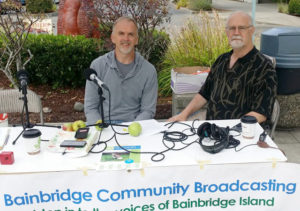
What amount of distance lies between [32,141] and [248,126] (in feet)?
4.77

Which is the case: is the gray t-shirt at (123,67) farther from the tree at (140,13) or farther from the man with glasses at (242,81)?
the tree at (140,13)

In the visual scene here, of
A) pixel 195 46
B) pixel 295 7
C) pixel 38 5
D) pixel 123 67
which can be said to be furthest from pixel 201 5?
pixel 123 67

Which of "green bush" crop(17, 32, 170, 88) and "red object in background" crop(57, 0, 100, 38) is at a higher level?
"red object in background" crop(57, 0, 100, 38)

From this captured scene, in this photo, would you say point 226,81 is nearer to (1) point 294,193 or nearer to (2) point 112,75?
(2) point 112,75

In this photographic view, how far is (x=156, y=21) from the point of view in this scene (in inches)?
228

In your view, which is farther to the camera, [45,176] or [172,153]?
[172,153]

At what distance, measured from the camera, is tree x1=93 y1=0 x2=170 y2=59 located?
5.54 meters

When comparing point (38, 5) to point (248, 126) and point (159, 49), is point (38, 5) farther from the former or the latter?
point (248, 126)

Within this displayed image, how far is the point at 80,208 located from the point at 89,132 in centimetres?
59

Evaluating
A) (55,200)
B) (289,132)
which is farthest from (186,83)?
(55,200)

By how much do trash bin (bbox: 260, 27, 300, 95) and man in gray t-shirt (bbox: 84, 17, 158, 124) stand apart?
1780mm

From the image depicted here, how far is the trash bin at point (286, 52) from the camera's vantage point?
4.12 metres

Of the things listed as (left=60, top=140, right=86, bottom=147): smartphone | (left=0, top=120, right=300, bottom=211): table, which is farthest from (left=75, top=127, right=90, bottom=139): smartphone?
(left=0, top=120, right=300, bottom=211): table

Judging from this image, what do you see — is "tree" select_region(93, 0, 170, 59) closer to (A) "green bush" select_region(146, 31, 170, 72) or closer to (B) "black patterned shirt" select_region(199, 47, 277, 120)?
(A) "green bush" select_region(146, 31, 170, 72)
